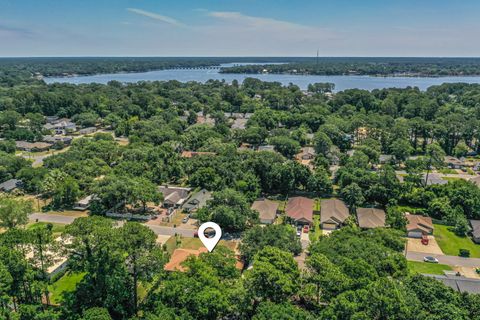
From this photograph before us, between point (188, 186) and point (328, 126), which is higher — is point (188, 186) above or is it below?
below

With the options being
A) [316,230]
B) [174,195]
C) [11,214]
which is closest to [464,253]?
[316,230]

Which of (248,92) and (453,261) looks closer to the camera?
(453,261)

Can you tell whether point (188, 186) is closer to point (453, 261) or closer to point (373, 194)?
point (373, 194)

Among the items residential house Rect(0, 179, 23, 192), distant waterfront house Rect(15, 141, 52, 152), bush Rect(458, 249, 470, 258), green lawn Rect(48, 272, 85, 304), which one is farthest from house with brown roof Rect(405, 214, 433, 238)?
distant waterfront house Rect(15, 141, 52, 152)

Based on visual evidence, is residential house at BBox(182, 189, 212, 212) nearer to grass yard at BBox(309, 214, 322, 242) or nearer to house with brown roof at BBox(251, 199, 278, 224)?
house with brown roof at BBox(251, 199, 278, 224)

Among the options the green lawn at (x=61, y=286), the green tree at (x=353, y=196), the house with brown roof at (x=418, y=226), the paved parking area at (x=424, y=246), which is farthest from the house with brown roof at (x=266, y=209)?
the green lawn at (x=61, y=286)

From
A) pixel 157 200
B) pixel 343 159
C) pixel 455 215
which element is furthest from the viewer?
pixel 343 159

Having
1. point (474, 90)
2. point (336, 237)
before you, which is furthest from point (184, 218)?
point (474, 90)
